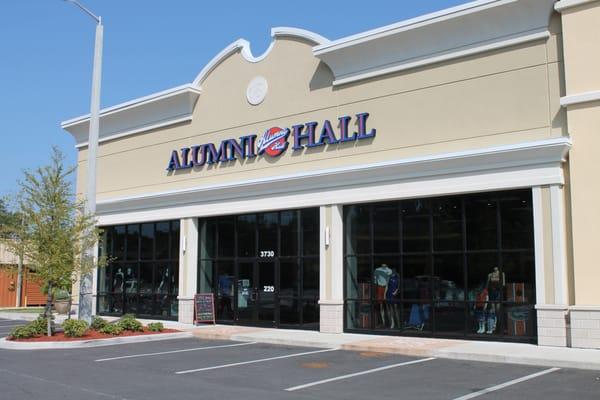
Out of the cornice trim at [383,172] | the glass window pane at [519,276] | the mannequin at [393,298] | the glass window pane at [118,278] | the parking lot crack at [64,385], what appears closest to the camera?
the parking lot crack at [64,385]

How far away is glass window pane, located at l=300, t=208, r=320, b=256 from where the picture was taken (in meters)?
21.5

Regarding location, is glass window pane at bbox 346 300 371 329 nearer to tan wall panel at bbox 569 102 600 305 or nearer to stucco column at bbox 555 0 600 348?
stucco column at bbox 555 0 600 348

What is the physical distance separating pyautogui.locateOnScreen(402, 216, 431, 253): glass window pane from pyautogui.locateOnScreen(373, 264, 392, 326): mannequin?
0.98 m

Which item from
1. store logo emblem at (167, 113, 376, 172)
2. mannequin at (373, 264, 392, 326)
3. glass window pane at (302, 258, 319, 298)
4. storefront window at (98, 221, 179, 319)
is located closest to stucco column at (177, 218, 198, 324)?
storefront window at (98, 221, 179, 319)

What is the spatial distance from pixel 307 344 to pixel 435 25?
31.3ft

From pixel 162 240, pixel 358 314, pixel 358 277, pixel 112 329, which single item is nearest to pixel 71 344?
pixel 112 329

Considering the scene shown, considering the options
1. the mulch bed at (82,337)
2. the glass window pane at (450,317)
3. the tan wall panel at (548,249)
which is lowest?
the mulch bed at (82,337)

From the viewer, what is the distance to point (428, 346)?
16250mm

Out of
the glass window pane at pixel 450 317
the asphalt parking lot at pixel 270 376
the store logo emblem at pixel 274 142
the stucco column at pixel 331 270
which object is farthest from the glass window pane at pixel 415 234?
the asphalt parking lot at pixel 270 376

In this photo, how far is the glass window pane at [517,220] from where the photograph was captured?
17.0m

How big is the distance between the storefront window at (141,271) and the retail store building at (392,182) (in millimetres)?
108

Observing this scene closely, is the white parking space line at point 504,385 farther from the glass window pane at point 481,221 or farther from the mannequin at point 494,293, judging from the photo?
the glass window pane at point 481,221

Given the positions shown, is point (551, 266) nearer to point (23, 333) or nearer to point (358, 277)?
point (358, 277)

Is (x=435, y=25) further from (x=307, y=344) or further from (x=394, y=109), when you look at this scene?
(x=307, y=344)
